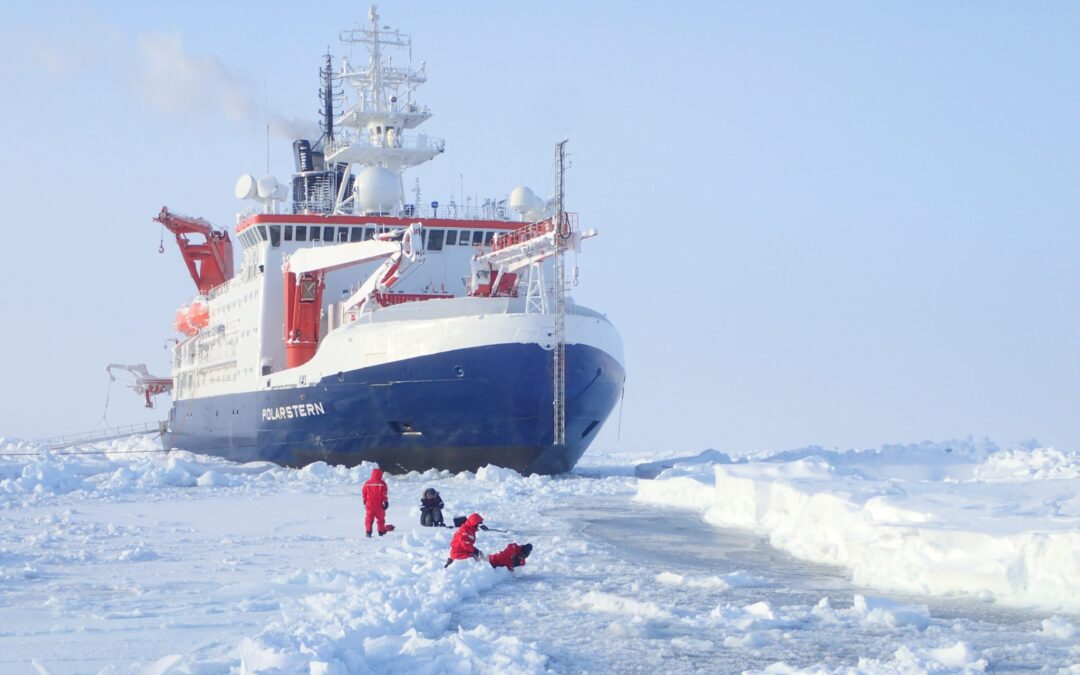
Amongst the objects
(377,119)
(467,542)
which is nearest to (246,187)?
(377,119)

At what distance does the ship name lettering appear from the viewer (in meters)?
26.4

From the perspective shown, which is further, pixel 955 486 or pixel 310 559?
pixel 955 486

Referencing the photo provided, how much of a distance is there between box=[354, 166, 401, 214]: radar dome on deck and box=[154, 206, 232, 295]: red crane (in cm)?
1324

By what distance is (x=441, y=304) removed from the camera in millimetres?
24422

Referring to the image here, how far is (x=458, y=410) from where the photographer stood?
24.0 meters

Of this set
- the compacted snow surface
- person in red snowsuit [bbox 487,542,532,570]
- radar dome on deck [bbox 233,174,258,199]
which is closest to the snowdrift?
the compacted snow surface

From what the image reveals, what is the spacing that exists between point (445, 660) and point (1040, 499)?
8.99 m

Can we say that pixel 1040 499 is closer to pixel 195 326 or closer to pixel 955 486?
pixel 955 486

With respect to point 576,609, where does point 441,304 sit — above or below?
above

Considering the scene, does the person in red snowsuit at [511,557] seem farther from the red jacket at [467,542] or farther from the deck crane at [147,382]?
the deck crane at [147,382]

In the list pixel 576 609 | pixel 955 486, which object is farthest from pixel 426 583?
pixel 955 486

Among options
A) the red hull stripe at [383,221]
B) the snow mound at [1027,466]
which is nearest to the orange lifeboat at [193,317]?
the red hull stripe at [383,221]

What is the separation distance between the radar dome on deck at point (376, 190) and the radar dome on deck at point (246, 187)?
4.92 metres

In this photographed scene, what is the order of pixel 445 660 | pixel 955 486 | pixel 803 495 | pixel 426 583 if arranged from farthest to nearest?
pixel 955 486 < pixel 803 495 < pixel 426 583 < pixel 445 660
